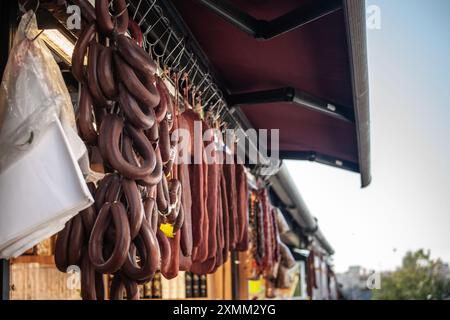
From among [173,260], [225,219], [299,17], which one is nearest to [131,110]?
[173,260]

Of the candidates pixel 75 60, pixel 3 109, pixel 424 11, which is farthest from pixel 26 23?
pixel 424 11

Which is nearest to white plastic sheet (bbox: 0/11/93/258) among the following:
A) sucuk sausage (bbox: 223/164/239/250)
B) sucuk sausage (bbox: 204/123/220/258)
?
sucuk sausage (bbox: 204/123/220/258)

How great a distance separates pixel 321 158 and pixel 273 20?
303 centimetres

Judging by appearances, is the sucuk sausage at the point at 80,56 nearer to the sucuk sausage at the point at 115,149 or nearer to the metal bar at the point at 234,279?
the sucuk sausage at the point at 115,149

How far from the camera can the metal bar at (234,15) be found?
102 inches

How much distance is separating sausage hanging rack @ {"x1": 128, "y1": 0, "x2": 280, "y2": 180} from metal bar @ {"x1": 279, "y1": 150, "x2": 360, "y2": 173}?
1.87m

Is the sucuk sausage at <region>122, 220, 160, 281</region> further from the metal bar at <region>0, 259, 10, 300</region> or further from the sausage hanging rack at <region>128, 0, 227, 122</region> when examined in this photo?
the sausage hanging rack at <region>128, 0, 227, 122</region>

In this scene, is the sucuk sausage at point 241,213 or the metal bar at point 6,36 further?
the sucuk sausage at point 241,213

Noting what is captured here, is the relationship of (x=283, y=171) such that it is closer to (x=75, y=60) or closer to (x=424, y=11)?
(x=424, y=11)

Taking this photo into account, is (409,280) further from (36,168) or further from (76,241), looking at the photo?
(36,168)

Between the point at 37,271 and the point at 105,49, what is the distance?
9.77ft

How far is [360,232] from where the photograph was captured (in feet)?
15.0

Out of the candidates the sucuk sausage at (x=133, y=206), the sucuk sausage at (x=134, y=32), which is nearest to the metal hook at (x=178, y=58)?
the sucuk sausage at (x=134, y=32)

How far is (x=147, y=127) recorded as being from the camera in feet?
5.89
